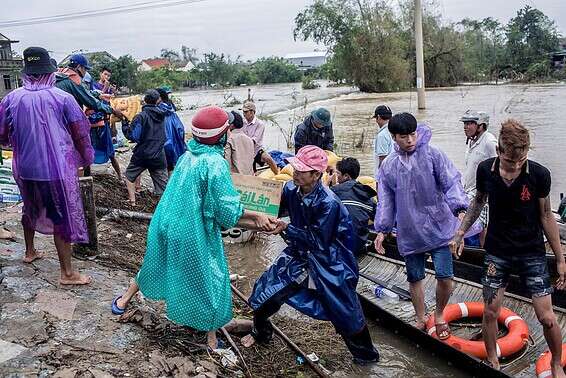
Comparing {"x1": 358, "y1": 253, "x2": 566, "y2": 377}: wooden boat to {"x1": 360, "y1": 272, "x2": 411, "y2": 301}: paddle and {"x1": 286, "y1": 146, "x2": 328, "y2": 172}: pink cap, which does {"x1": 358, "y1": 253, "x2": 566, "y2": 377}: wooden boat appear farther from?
{"x1": 286, "y1": 146, "x2": 328, "y2": 172}: pink cap

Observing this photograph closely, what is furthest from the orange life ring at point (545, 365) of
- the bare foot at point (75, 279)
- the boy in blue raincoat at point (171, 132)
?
the boy in blue raincoat at point (171, 132)

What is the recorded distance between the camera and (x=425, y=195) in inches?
183

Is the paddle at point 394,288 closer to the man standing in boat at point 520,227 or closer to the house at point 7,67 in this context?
the man standing in boat at point 520,227

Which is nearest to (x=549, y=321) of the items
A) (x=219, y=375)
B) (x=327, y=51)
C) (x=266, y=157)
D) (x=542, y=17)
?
(x=219, y=375)

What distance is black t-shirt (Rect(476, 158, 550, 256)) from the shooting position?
3.73 meters

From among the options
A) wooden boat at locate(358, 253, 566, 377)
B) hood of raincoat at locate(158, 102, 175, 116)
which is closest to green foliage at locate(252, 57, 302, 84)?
hood of raincoat at locate(158, 102, 175, 116)

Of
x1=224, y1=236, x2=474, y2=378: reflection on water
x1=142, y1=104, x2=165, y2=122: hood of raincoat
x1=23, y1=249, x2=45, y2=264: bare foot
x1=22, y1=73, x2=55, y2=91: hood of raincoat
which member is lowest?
x1=224, y1=236, x2=474, y2=378: reflection on water

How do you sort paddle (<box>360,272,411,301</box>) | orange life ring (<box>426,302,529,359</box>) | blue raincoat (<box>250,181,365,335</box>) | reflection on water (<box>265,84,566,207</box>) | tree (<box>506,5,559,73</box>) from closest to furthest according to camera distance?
blue raincoat (<box>250,181,365,335</box>) < orange life ring (<box>426,302,529,359</box>) < paddle (<box>360,272,411,301</box>) < reflection on water (<box>265,84,566,207</box>) < tree (<box>506,5,559,73</box>)

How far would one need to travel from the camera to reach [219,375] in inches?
150

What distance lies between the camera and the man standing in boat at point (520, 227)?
12.2 ft

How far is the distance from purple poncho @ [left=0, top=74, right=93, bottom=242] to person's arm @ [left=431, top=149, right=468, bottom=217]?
295cm

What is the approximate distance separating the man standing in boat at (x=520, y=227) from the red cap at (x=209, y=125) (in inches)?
72.1

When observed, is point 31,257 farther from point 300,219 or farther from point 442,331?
point 442,331

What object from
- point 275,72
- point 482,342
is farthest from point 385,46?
point 482,342
